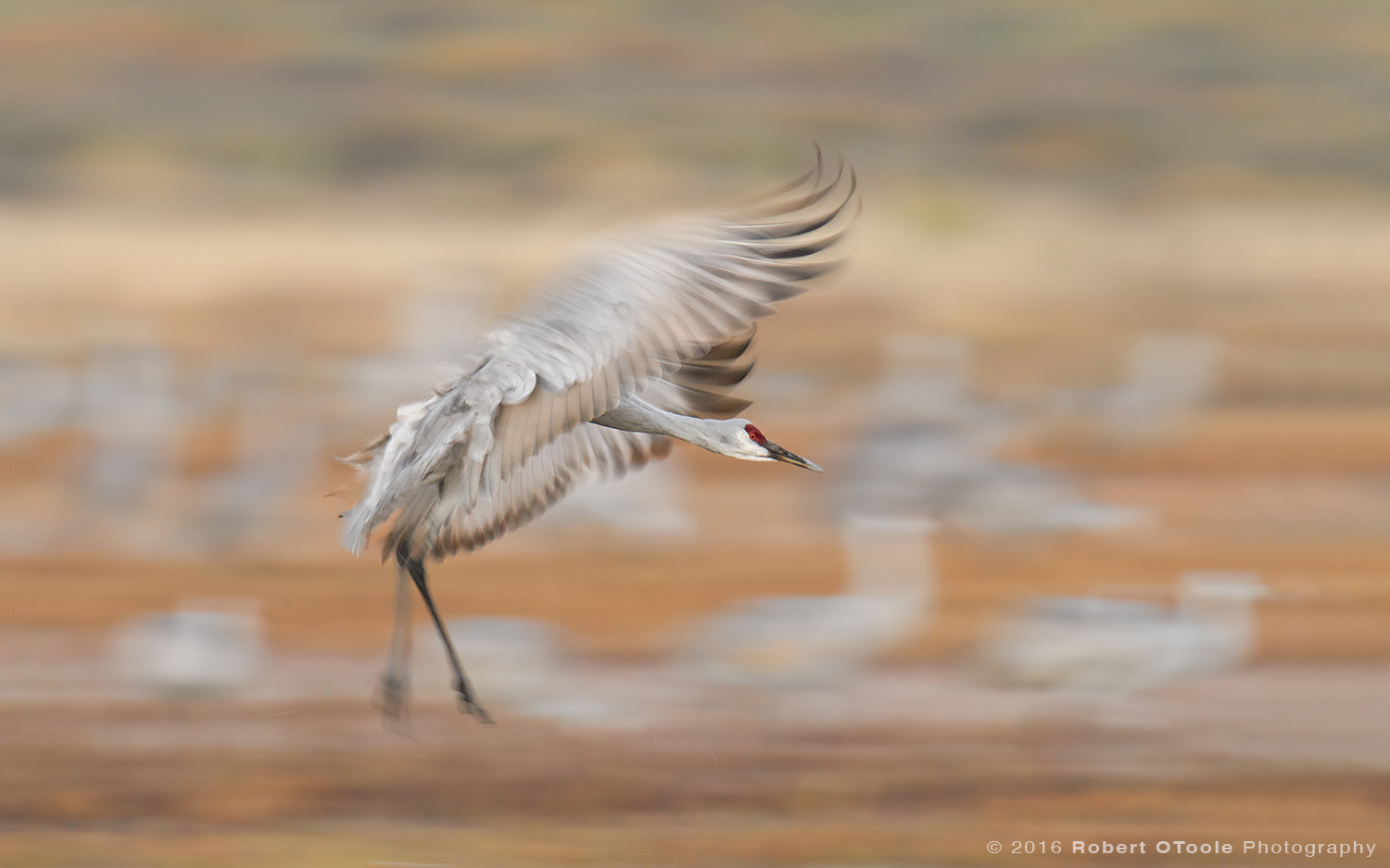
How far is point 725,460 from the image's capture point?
13477 mm

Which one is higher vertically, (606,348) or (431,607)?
(606,348)

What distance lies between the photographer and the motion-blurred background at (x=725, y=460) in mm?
6477

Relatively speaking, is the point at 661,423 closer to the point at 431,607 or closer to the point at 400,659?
the point at 431,607

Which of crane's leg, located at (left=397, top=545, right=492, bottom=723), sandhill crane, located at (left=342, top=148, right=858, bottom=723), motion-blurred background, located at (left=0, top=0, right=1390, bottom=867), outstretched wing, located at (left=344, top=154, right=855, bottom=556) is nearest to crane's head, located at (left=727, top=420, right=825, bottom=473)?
sandhill crane, located at (left=342, top=148, right=858, bottom=723)

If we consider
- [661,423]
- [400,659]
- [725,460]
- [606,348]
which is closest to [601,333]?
[606,348]

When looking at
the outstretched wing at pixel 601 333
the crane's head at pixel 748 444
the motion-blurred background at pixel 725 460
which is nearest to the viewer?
the outstretched wing at pixel 601 333

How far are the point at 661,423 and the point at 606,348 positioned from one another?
0.60 m

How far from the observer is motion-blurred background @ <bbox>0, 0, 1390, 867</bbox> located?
21.2 ft

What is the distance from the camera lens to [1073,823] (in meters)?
6.17

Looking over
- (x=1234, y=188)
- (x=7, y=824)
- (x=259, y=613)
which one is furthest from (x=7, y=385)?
(x=1234, y=188)

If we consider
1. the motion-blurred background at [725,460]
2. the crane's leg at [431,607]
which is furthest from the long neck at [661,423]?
the motion-blurred background at [725,460]

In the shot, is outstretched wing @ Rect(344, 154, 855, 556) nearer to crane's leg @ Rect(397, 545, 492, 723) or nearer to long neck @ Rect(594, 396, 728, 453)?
long neck @ Rect(594, 396, 728, 453)

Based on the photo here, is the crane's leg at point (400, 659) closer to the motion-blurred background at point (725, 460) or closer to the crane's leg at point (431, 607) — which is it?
the crane's leg at point (431, 607)

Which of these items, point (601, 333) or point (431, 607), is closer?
point (601, 333)
